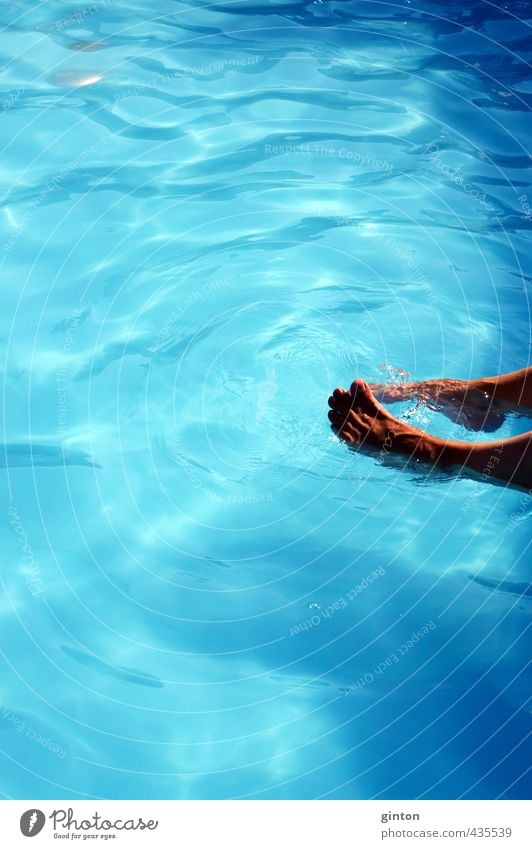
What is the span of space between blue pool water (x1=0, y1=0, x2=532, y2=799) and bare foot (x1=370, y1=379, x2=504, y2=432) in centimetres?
5

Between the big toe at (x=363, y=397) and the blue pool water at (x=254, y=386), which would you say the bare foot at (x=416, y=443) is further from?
the blue pool water at (x=254, y=386)

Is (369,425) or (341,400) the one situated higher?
(341,400)

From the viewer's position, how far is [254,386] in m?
3.27

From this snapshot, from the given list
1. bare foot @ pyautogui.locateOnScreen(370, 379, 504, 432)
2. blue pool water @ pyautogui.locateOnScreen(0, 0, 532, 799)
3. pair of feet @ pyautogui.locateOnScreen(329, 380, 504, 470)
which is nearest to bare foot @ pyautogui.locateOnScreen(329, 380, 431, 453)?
pair of feet @ pyautogui.locateOnScreen(329, 380, 504, 470)

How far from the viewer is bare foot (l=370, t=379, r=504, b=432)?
3.12 metres

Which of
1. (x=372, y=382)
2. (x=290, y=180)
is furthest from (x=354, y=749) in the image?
(x=290, y=180)

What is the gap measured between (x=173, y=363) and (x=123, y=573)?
843 millimetres

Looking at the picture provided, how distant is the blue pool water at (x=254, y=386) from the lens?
2.50 meters

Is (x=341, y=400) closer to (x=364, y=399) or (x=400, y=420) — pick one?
(x=364, y=399)
